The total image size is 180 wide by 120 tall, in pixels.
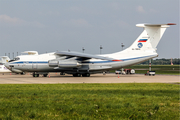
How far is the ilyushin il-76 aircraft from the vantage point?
34.6 meters

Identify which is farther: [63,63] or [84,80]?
[63,63]

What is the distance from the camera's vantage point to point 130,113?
7.33 m

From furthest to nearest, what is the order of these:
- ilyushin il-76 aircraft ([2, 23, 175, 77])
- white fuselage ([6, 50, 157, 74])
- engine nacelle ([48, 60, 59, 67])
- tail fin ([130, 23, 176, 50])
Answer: tail fin ([130, 23, 176, 50]) → white fuselage ([6, 50, 157, 74]) → ilyushin il-76 aircraft ([2, 23, 175, 77]) → engine nacelle ([48, 60, 59, 67])

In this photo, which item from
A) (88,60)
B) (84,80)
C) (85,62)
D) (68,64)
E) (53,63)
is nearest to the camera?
(84,80)

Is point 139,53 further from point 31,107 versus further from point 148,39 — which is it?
point 31,107

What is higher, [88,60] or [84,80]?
[88,60]

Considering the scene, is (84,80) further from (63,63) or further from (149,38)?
(149,38)

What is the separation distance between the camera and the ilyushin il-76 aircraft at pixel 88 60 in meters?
34.6

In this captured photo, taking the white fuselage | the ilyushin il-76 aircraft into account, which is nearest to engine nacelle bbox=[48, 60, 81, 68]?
the ilyushin il-76 aircraft

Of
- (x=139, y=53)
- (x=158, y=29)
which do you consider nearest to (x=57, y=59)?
(x=139, y=53)

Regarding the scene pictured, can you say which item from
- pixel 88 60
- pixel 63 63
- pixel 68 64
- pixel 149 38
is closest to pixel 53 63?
pixel 63 63

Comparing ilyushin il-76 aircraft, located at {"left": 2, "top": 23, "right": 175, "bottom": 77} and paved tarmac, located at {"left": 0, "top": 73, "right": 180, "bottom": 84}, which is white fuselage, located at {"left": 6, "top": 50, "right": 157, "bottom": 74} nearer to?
ilyushin il-76 aircraft, located at {"left": 2, "top": 23, "right": 175, "bottom": 77}

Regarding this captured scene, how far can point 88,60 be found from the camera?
119ft

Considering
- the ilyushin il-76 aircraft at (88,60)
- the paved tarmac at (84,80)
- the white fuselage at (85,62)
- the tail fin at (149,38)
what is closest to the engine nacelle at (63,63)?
the ilyushin il-76 aircraft at (88,60)
